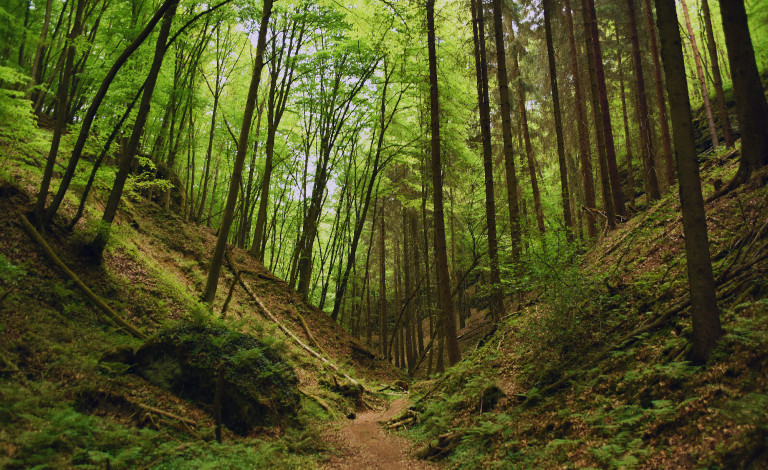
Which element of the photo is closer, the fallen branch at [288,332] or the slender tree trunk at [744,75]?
the slender tree trunk at [744,75]

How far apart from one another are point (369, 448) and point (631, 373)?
538 cm

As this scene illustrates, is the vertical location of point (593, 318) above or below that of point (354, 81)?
below

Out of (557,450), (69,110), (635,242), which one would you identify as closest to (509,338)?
(635,242)

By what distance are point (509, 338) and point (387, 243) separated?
24634 millimetres

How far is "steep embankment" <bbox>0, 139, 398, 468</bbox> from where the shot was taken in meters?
4.58

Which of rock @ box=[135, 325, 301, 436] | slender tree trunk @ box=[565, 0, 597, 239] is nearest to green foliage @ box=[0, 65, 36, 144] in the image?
rock @ box=[135, 325, 301, 436]

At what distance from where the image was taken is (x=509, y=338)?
938 centimetres

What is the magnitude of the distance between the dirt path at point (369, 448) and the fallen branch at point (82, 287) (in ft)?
15.3

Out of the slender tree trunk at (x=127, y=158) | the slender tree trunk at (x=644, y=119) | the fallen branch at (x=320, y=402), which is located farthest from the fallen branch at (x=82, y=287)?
the slender tree trunk at (x=644, y=119)

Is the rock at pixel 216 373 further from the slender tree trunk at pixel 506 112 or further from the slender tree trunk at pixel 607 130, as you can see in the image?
the slender tree trunk at pixel 607 130

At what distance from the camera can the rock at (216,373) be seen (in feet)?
23.0

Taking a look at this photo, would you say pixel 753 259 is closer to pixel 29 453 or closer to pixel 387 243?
pixel 29 453

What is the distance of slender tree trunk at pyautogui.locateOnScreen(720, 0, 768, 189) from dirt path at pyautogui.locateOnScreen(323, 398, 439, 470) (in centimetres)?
724

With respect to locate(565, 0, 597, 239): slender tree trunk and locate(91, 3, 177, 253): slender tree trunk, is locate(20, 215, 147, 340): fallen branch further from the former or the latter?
locate(565, 0, 597, 239): slender tree trunk
